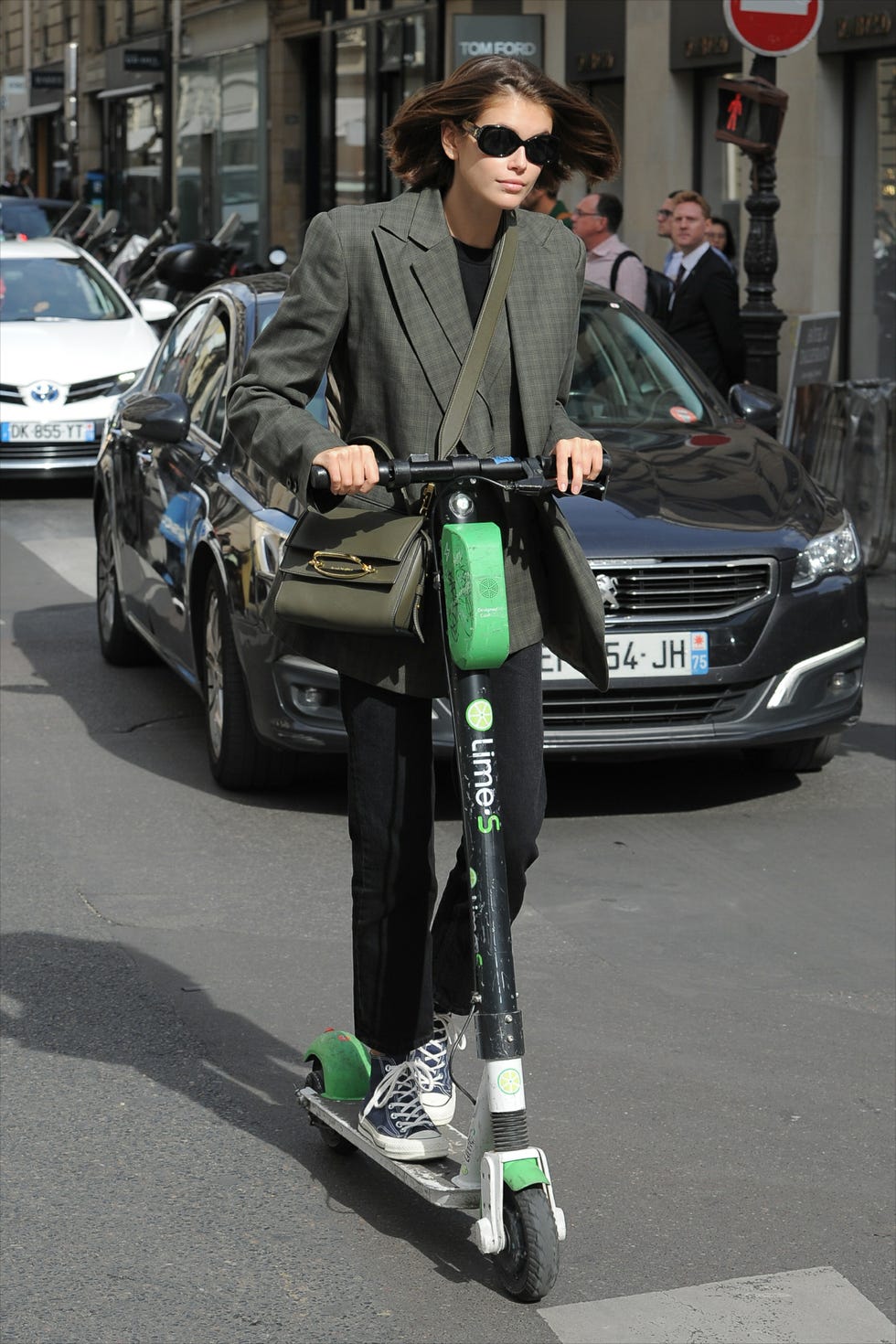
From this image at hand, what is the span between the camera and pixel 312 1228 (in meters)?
3.71

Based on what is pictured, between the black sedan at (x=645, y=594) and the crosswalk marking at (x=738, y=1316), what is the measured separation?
281cm

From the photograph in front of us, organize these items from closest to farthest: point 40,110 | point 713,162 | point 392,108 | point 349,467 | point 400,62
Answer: point 349,467
point 713,162
point 400,62
point 392,108
point 40,110

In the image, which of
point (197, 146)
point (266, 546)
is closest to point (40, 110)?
point (197, 146)

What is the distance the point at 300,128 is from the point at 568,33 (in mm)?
12589

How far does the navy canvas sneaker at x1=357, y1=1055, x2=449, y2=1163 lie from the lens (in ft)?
12.0

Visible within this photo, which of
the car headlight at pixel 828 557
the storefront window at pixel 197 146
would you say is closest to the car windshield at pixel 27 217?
the storefront window at pixel 197 146

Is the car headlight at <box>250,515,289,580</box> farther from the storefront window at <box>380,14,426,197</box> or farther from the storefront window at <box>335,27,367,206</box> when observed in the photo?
the storefront window at <box>335,27,367,206</box>

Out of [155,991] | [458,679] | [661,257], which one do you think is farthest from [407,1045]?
[661,257]

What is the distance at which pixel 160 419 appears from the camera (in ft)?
24.5

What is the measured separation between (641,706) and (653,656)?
0.53 ft

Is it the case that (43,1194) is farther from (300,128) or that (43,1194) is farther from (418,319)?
(300,128)

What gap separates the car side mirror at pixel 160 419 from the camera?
7.46m

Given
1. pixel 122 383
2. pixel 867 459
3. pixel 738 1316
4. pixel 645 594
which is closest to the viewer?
pixel 738 1316

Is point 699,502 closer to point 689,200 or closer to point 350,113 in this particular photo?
point 689,200
